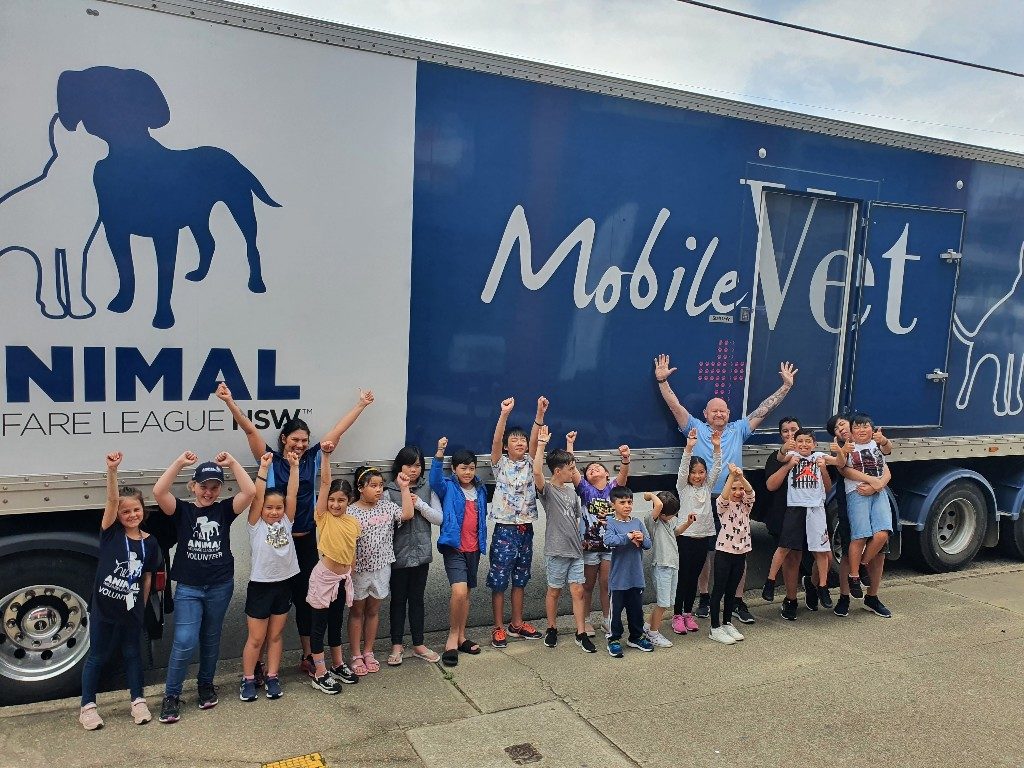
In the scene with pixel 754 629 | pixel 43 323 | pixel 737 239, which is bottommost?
pixel 754 629

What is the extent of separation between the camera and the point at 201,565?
173 inches

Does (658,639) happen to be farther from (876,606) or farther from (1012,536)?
(1012,536)

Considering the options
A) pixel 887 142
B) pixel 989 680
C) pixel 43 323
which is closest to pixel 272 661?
pixel 43 323

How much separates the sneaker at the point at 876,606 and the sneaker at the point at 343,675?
13.5ft

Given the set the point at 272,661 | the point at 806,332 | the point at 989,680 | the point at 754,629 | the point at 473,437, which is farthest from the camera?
the point at 806,332

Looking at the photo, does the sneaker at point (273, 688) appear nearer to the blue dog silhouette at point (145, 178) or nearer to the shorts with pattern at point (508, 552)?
the shorts with pattern at point (508, 552)

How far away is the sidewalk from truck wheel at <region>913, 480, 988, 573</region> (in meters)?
1.94

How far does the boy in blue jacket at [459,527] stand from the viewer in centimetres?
523

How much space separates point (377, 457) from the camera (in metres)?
5.24

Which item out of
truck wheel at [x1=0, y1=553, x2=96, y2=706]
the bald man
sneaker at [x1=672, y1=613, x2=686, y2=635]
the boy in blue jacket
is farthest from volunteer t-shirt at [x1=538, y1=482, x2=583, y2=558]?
truck wheel at [x1=0, y1=553, x2=96, y2=706]

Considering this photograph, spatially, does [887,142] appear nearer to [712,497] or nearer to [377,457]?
[712,497]

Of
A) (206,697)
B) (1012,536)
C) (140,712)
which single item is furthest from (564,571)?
(1012,536)

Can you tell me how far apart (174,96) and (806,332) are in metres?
4.98

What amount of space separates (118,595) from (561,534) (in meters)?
2.70
